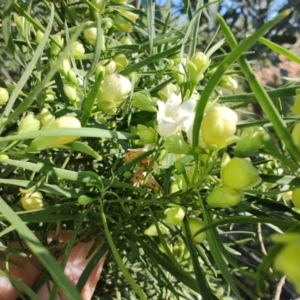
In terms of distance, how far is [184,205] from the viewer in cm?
41

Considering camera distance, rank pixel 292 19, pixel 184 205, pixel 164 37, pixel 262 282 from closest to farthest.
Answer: pixel 262 282 < pixel 184 205 < pixel 164 37 < pixel 292 19

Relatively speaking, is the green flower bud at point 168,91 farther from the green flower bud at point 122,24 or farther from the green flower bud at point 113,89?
the green flower bud at point 122,24

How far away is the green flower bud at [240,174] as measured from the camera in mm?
332

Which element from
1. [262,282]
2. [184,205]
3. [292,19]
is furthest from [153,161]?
[292,19]

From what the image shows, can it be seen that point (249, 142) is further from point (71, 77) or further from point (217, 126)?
point (71, 77)

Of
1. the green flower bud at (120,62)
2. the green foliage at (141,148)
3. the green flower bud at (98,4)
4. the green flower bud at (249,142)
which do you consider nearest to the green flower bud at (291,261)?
the green foliage at (141,148)

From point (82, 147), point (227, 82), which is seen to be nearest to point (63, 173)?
point (82, 147)

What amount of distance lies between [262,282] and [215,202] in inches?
3.4

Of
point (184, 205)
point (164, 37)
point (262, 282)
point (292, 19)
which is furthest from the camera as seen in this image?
point (292, 19)

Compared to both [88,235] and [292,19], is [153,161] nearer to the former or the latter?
[88,235]

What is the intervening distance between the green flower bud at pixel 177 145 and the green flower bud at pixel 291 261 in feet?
0.50

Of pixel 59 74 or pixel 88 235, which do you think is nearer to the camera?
pixel 59 74

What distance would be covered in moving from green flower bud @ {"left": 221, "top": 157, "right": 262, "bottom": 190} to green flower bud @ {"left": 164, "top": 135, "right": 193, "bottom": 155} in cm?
5

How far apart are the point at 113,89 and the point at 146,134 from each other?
52 millimetres
